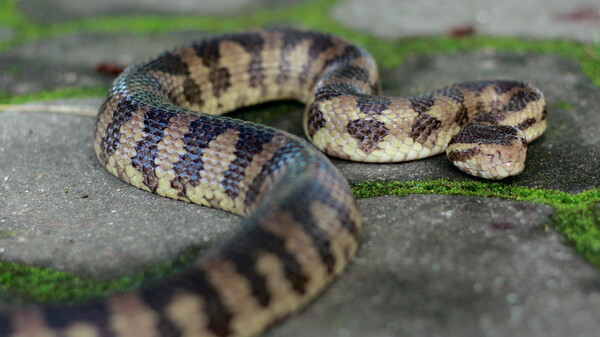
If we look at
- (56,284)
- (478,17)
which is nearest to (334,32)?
(478,17)

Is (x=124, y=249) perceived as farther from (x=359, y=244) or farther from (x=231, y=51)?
(x=231, y=51)

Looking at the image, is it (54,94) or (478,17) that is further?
(478,17)

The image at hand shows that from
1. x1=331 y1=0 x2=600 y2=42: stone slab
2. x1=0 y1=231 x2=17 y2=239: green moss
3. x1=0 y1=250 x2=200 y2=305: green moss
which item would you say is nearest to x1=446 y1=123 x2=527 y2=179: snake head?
x1=0 y1=250 x2=200 y2=305: green moss

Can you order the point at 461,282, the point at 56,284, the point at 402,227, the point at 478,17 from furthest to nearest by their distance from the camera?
1. the point at 478,17
2. the point at 402,227
3. the point at 56,284
4. the point at 461,282

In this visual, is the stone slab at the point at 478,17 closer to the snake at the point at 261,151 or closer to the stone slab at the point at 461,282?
the snake at the point at 261,151

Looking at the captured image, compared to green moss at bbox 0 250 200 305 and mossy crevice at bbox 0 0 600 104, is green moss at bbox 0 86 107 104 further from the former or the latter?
green moss at bbox 0 250 200 305

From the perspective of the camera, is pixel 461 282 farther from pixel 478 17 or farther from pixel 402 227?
pixel 478 17
